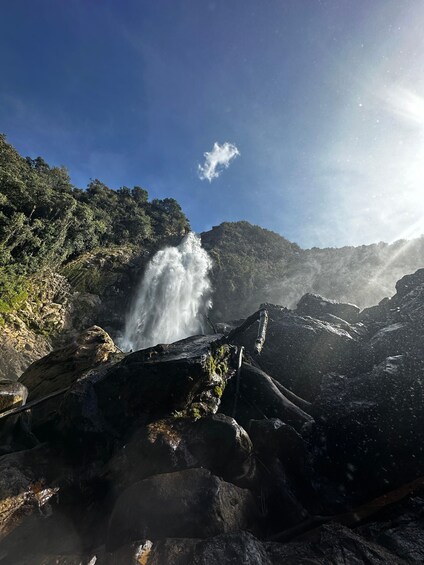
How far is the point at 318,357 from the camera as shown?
39.5 ft

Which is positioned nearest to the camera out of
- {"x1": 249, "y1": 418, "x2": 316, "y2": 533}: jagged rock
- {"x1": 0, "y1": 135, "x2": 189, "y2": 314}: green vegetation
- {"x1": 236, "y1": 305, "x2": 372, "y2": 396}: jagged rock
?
{"x1": 249, "y1": 418, "x2": 316, "y2": 533}: jagged rock

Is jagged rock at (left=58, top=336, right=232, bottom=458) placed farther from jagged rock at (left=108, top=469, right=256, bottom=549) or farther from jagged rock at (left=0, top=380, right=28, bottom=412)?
jagged rock at (left=108, top=469, right=256, bottom=549)

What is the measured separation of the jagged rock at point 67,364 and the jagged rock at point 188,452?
14.8 ft

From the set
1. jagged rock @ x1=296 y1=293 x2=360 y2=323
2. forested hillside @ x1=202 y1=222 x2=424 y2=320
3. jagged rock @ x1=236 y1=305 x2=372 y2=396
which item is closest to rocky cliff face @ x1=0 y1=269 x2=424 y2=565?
jagged rock @ x1=236 y1=305 x2=372 y2=396

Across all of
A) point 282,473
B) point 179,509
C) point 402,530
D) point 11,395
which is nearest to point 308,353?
point 282,473

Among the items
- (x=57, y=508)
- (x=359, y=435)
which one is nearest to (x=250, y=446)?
(x=359, y=435)

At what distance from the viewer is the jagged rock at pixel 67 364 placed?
998 centimetres

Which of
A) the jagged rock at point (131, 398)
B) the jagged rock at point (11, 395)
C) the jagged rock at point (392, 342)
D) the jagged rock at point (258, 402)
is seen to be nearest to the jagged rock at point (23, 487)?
the jagged rock at point (131, 398)

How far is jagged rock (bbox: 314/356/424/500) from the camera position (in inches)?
261

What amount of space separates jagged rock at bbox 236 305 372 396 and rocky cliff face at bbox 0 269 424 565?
1.03 meters

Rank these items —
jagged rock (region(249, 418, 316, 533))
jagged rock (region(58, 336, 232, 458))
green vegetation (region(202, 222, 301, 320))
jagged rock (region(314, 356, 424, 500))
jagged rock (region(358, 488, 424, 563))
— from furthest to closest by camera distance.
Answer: green vegetation (region(202, 222, 301, 320)) → jagged rock (region(58, 336, 232, 458)) → jagged rock (region(314, 356, 424, 500)) → jagged rock (region(249, 418, 316, 533)) → jagged rock (region(358, 488, 424, 563))

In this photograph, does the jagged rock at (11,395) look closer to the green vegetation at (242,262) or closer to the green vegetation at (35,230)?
the green vegetation at (35,230)

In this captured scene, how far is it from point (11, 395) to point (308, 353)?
10738 mm

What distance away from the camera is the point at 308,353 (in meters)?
12.3
